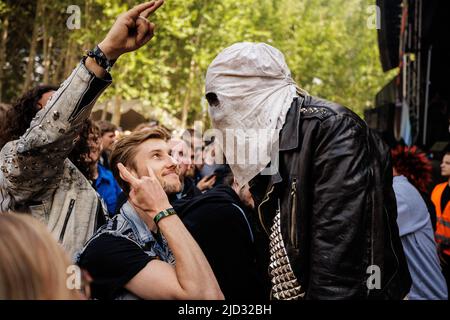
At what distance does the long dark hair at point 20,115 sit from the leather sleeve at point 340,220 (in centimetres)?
162

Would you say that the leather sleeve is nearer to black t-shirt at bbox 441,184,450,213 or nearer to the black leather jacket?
the black leather jacket

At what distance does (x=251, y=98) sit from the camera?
2.50 m

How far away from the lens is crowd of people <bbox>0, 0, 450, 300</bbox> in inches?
85.8

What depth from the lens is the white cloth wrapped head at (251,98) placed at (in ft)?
7.98

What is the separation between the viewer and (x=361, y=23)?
46062 mm

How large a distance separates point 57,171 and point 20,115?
65 centimetres

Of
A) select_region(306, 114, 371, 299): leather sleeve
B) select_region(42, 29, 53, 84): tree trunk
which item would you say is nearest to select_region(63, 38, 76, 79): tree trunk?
select_region(42, 29, 53, 84): tree trunk

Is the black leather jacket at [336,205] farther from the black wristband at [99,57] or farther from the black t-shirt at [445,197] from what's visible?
the black t-shirt at [445,197]

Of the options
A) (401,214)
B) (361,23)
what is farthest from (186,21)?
(361,23)

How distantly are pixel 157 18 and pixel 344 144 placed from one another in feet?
55.3

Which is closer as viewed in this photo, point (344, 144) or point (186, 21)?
point (344, 144)

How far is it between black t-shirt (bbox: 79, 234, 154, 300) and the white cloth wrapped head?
1.70 feet

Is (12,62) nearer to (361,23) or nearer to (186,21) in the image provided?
(186,21)

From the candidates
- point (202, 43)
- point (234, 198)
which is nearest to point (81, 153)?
point (234, 198)
